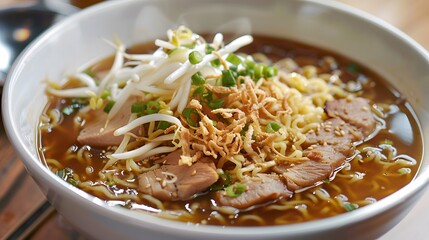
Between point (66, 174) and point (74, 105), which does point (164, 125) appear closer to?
point (66, 174)

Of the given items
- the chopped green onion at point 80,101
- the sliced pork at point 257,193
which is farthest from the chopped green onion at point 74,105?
the sliced pork at point 257,193

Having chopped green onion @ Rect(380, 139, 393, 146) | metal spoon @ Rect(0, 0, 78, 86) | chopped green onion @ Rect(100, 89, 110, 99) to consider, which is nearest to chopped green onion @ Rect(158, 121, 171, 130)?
chopped green onion @ Rect(100, 89, 110, 99)

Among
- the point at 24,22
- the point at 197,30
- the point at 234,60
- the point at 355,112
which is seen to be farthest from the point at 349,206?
the point at 24,22

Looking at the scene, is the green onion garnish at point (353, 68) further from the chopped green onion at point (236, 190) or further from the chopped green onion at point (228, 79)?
the chopped green onion at point (236, 190)

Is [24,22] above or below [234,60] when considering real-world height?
below

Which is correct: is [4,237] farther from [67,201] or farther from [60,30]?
[60,30]

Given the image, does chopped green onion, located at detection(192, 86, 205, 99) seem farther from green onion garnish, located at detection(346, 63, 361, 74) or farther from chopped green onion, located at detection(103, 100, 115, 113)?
green onion garnish, located at detection(346, 63, 361, 74)
